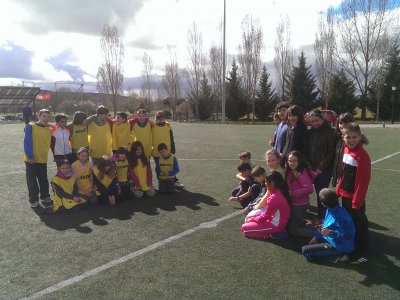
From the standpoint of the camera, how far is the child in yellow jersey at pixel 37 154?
6.19 m

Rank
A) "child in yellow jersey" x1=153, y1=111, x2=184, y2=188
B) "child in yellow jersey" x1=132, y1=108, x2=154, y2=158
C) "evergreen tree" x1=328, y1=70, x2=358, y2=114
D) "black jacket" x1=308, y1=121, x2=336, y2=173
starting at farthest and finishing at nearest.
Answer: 1. "evergreen tree" x1=328, y1=70, x2=358, y2=114
2. "child in yellow jersey" x1=153, y1=111, x2=184, y2=188
3. "child in yellow jersey" x1=132, y1=108, x2=154, y2=158
4. "black jacket" x1=308, y1=121, x2=336, y2=173

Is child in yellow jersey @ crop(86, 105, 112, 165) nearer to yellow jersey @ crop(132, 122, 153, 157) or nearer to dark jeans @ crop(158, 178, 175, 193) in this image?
yellow jersey @ crop(132, 122, 153, 157)

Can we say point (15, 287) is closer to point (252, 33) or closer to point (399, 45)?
point (252, 33)

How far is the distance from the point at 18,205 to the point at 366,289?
5.65 m

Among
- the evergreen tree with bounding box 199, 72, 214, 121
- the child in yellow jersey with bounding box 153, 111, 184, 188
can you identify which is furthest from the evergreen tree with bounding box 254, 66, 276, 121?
the child in yellow jersey with bounding box 153, 111, 184, 188

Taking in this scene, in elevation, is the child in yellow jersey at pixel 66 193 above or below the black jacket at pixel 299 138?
below

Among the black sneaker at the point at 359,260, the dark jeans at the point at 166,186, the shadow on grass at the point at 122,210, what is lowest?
the shadow on grass at the point at 122,210

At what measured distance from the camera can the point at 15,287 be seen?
3459 mm

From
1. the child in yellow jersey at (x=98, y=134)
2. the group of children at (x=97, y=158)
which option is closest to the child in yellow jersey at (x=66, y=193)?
the group of children at (x=97, y=158)

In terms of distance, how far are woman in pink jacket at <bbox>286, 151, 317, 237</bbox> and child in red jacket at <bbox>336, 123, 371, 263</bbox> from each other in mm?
734

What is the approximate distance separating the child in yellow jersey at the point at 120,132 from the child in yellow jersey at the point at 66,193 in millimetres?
1304

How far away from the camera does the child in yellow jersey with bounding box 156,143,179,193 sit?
727 centimetres

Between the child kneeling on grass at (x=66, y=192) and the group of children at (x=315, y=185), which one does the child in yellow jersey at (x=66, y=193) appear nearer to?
the child kneeling on grass at (x=66, y=192)

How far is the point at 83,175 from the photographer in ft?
21.1
